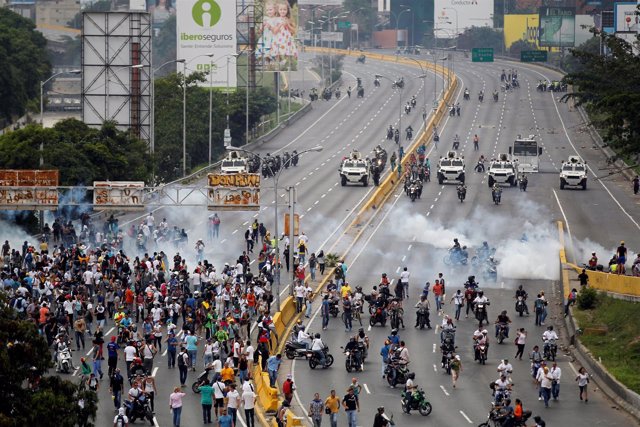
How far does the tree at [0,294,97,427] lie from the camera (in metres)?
30.9

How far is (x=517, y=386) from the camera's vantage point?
4662 cm

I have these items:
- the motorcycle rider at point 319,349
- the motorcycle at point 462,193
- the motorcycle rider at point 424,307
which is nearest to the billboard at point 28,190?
the motorcycle rider at point 424,307

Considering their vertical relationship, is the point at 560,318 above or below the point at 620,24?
below

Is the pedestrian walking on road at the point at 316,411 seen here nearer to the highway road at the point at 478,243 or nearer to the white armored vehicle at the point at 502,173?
the highway road at the point at 478,243

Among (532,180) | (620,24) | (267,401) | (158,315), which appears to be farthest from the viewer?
(620,24)

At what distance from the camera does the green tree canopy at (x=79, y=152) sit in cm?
7669

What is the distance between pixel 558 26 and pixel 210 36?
68320 millimetres

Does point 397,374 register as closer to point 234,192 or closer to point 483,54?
point 234,192

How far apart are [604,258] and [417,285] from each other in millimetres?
11906

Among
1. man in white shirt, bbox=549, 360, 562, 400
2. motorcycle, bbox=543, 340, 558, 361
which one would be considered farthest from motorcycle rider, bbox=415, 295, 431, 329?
man in white shirt, bbox=549, 360, 562, 400

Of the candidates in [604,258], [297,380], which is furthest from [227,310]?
[604,258]

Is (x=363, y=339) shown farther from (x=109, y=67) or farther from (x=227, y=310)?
(x=109, y=67)

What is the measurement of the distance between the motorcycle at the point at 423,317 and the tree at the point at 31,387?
2392cm

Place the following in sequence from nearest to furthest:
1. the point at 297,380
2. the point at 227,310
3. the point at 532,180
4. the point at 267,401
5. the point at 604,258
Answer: the point at 267,401 < the point at 297,380 < the point at 227,310 < the point at 604,258 < the point at 532,180
